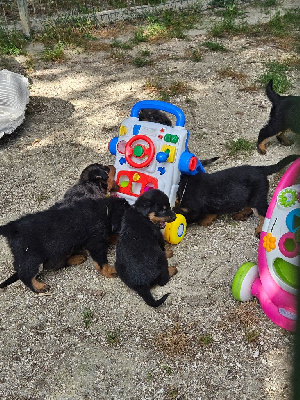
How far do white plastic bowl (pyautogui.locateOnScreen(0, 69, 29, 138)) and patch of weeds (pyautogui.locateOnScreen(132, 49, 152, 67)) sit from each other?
6.42 ft

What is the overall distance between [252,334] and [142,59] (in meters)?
5.30

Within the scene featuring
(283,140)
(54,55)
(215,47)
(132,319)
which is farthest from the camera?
(215,47)

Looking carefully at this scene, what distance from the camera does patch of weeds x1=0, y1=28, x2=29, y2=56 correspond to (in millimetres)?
7934

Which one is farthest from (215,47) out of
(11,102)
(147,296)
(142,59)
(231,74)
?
(147,296)

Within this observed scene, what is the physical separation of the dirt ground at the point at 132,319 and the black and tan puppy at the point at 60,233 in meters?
0.25

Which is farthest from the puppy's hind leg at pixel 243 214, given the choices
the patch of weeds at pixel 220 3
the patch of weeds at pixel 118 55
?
the patch of weeds at pixel 220 3

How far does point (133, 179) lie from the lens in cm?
418

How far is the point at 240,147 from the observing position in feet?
17.6

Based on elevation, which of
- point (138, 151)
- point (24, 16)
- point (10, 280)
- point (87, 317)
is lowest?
point (87, 317)

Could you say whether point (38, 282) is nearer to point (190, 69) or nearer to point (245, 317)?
point (245, 317)

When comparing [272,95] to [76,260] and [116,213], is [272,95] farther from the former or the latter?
[76,260]

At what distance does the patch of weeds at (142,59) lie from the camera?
742cm

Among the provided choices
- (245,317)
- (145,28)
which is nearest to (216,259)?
(245,317)

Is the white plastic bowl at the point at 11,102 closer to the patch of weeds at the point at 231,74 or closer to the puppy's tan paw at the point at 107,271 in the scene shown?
the puppy's tan paw at the point at 107,271
